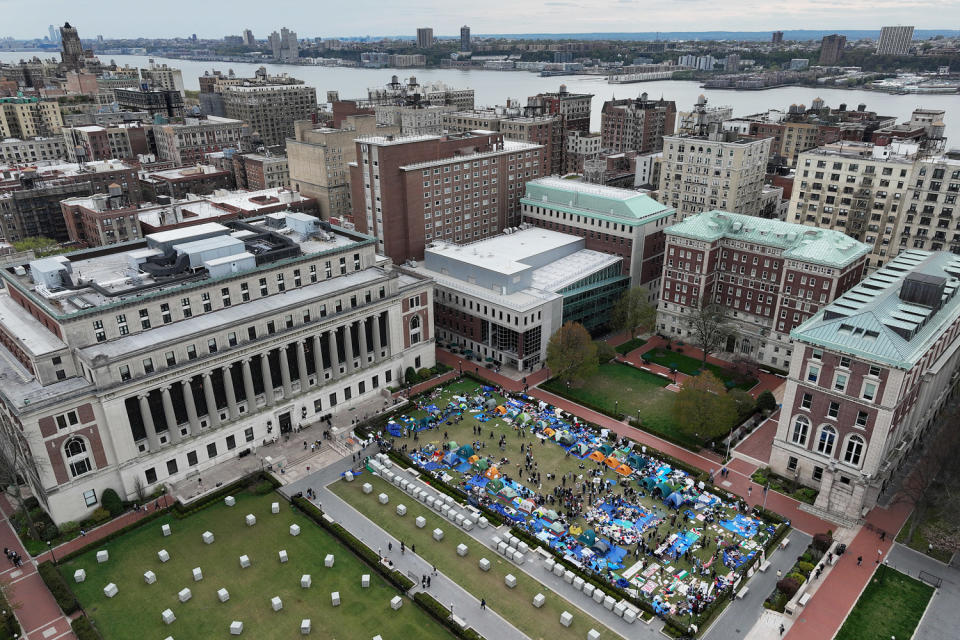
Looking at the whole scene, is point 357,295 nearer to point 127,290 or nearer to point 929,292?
point 127,290

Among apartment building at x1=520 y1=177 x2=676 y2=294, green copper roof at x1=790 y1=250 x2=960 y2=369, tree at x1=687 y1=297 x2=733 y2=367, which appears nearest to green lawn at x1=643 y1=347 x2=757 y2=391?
tree at x1=687 y1=297 x2=733 y2=367

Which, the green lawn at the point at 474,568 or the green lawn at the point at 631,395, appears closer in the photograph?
the green lawn at the point at 474,568

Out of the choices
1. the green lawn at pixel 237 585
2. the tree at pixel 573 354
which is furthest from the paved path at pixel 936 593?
the tree at pixel 573 354

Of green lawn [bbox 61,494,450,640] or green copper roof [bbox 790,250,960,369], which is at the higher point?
green copper roof [bbox 790,250,960,369]

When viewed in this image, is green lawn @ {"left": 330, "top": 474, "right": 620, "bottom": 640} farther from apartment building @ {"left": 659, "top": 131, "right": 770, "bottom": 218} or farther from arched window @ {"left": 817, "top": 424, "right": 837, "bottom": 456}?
apartment building @ {"left": 659, "top": 131, "right": 770, "bottom": 218}

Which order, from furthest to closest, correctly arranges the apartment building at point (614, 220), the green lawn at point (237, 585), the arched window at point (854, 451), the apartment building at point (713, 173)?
the apartment building at point (713, 173), the apartment building at point (614, 220), the arched window at point (854, 451), the green lawn at point (237, 585)

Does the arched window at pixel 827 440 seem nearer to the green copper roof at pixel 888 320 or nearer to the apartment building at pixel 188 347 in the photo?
the green copper roof at pixel 888 320
